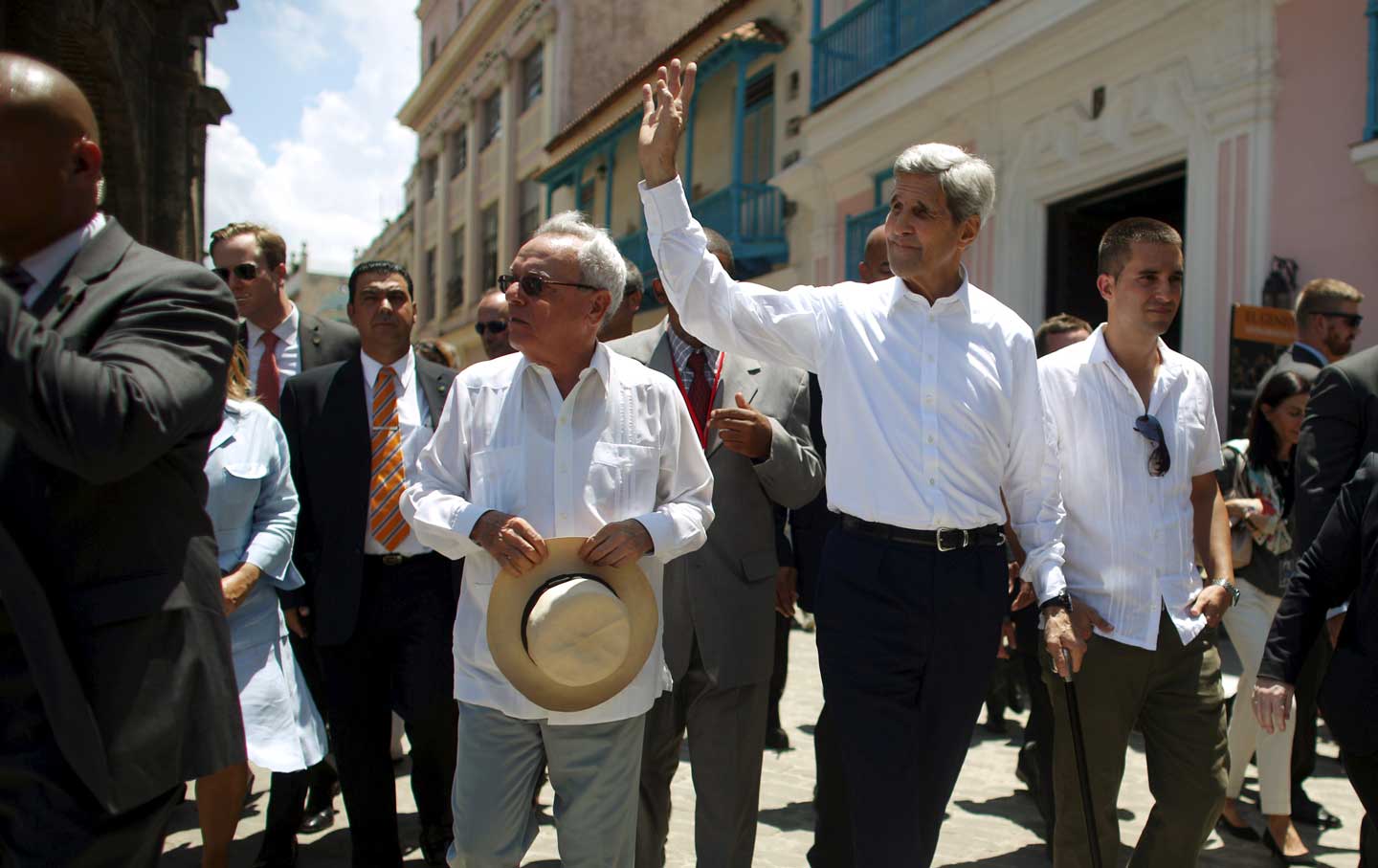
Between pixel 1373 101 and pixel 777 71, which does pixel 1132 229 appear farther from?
pixel 777 71

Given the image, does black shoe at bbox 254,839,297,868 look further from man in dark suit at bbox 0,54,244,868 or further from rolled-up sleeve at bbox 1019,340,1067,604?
→ rolled-up sleeve at bbox 1019,340,1067,604

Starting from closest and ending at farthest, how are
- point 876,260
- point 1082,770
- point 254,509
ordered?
1. point 1082,770
2. point 254,509
3. point 876,260

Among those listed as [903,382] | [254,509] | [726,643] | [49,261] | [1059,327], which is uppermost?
[1059,327]

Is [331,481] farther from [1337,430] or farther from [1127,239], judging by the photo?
[1337,430]

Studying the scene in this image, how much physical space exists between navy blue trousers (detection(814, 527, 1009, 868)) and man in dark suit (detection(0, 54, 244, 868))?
1618 mm

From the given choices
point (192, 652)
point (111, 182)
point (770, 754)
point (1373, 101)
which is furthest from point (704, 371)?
point (111, 182)

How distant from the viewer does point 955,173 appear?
10.6ft

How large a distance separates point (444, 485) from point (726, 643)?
1080 mm

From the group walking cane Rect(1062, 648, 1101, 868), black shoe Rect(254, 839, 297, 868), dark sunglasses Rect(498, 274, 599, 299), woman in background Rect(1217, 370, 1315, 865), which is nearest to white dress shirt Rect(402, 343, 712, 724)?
dark sunglasses Rect(498, 274, 599, 299)

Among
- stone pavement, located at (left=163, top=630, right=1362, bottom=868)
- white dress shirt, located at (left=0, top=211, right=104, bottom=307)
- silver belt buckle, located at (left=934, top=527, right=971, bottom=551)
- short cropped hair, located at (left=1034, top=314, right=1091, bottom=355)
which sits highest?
short cropped hair, located at (left=1034, top=314, right=1091, bottom=355)

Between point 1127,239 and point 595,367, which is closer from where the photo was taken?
point 595,367

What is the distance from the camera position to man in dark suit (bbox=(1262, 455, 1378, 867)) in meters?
2.83

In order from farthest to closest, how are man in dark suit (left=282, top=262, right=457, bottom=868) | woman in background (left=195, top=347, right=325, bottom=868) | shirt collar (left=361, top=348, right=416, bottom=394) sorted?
shirt collar (left=361, top=348, right=416, bottom=394) → man in dark suit (left=282, top=262, right=457, bottom=868) → woman in background (left=195, top=347, right=325, bottom=868)

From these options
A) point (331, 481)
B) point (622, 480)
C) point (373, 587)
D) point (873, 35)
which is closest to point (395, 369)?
point (331, 481)
